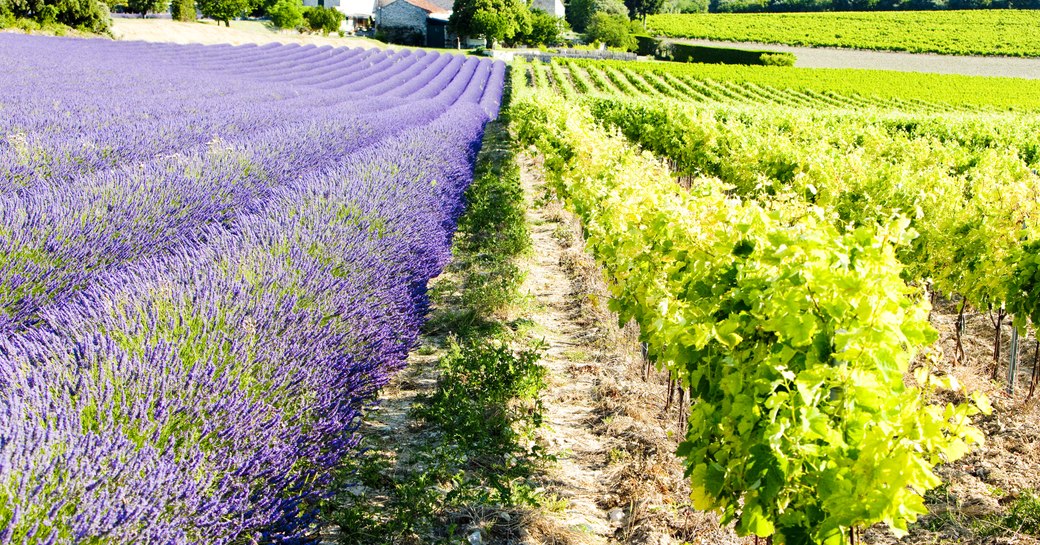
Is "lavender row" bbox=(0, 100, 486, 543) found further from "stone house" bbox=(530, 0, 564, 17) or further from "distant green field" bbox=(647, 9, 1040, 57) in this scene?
"stone house" bbox=(530, 0, 564, 17)

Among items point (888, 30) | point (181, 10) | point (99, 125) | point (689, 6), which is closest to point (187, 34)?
point (181, 10)

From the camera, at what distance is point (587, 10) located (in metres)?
85.4

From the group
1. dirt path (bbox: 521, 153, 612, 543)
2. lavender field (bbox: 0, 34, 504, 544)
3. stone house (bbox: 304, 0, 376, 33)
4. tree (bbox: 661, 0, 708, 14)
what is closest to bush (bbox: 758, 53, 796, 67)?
stone house (bbox: 304, 0, 376, 33)

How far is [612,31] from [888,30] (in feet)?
93.9

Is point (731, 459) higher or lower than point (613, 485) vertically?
higher

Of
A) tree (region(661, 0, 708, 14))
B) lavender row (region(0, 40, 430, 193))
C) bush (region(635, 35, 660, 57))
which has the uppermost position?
tree (region(661, 0, 708, 14))

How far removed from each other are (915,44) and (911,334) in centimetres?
7712

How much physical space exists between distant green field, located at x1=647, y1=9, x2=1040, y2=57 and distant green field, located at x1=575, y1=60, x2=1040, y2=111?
22810 mm

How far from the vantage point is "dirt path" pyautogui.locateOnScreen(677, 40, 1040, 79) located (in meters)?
54.1

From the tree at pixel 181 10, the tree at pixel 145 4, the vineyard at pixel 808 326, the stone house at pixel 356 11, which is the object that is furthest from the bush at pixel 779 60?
the vineyard at pixel 808 326

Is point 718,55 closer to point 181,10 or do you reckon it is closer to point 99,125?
point 181,10

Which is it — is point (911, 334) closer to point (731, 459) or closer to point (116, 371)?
point (731, 459)

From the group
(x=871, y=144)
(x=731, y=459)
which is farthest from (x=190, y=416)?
(x=871, y=144)

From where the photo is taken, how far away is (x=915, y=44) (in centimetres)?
6656
